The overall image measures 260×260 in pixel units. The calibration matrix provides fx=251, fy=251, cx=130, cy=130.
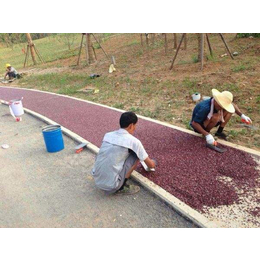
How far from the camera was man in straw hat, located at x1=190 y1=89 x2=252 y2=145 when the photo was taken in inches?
160

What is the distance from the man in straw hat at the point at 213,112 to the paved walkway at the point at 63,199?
1615 mm

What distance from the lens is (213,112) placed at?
4277 mm

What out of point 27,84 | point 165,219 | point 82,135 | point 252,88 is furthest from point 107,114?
point 27,84

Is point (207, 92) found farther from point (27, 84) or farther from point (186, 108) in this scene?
point (27, 84)

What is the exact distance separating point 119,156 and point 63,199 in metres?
1.08

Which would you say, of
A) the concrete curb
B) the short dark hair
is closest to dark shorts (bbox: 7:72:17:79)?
the concrete curb

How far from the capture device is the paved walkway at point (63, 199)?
10.1 feet

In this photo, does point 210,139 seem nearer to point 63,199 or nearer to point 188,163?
point 188,163

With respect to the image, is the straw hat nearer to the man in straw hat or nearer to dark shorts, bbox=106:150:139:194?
the man in straw hat

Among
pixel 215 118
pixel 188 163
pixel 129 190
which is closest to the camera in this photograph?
pixel 129 190

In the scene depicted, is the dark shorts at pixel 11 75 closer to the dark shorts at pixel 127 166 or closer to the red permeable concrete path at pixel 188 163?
the red permeable concrete path at pixel 188 163

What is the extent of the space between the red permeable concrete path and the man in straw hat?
0.31 metres

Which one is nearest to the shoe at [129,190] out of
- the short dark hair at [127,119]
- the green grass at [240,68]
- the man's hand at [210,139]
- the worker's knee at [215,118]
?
the short dark hair at [127,119]

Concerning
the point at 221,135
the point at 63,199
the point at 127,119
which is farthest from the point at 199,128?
the point at 63,199
